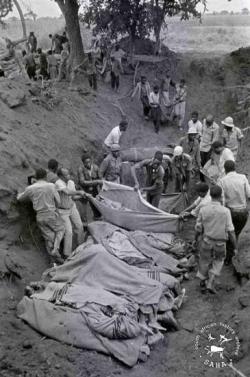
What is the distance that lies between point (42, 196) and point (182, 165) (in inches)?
130

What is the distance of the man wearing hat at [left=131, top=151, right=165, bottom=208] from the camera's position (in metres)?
8.55

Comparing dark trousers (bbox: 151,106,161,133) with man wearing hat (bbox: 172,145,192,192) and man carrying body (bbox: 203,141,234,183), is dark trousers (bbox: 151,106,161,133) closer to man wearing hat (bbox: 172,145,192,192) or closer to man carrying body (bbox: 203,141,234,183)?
man wearing hat (bbox: 172,145,192,192)

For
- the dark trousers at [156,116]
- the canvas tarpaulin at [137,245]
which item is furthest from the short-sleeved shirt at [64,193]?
the dark trousers at [156,116]

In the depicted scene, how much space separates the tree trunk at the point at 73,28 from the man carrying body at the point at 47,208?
884 centimetres

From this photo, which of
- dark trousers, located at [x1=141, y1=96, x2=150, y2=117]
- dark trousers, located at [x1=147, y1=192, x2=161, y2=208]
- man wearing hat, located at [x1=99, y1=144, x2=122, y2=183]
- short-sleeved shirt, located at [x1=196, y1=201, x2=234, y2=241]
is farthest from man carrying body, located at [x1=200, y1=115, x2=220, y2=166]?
short-sleeved shirt, located at [x1=196, y1=201, x2=234, y2=241]

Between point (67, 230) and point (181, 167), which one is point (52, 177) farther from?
point (181, 167)

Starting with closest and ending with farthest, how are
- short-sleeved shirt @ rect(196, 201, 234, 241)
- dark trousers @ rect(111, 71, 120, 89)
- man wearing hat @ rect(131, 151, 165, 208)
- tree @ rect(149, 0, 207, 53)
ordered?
short-sleeved shirt @ rect(196, 201, 234, 241), man wearing hat @ rect(131, 151, 165, 208), dark trousers @ rect(111, 71, 120, 89), tree @ rect(149, 0, 207, 53)

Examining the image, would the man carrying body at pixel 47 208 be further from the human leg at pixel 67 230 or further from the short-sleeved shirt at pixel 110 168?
the short-sleeved shirt at pixel 110 168

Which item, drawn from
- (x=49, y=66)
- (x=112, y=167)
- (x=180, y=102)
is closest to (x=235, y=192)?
(x=112, y=167)

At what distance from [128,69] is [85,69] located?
2.13 m

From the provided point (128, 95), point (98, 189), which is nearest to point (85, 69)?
point (128, 95)

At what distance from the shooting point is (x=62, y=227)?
24.0 feet

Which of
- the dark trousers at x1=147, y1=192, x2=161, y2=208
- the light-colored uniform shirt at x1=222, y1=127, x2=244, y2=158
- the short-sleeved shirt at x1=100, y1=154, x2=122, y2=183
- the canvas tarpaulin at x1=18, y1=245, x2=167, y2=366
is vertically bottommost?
the dark trousers at x1=147, y1=192, x2=161, y2=208

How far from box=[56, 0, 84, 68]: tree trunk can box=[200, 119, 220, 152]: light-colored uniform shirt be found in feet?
20.2
